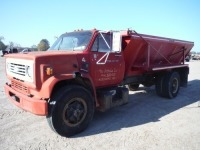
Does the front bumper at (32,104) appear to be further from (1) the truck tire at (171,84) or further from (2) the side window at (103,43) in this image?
(1) the truck tire at (171,84)

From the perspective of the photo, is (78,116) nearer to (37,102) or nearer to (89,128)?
(89,128)

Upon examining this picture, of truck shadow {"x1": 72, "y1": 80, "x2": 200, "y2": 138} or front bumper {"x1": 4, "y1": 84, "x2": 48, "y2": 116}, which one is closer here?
front bumper {"x1": 4, "y1": 84, "x2": 48, "y2": 116}

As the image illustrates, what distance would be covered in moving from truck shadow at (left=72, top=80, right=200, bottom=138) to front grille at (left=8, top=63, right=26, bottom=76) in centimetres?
195

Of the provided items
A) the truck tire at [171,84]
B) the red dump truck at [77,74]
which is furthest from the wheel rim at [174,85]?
the red dump truck at [77,74]

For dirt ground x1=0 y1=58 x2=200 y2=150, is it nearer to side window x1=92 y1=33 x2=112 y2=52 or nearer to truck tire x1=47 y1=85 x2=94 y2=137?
truck tire x1=47 y1=85 x2=94 y2=137

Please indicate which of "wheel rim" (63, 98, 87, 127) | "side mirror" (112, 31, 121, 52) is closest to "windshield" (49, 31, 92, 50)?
"side mirror" (112, 31, 121, 52)

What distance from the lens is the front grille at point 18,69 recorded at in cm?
505

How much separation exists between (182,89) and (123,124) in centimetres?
610

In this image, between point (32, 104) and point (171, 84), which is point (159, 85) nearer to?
point (171, 84)

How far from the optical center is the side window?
5771mm

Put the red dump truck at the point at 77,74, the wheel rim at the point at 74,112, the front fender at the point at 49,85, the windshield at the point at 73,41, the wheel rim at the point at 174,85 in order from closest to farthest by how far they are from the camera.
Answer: the front fender at the point at 49,85 < the red dump truck at the point at 77,74 < the wheel rim at the point at 74,112 < the windshield at the point at 73,41 < the wheel rim at the point at 174,85

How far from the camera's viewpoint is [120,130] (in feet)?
17.5

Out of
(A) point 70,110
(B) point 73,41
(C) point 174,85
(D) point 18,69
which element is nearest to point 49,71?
(A) point 70,110

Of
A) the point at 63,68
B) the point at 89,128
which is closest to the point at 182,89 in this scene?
the point at 89,128
